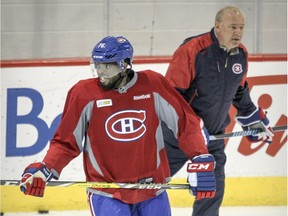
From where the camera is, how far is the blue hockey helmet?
3.37m

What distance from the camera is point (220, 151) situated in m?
4.50

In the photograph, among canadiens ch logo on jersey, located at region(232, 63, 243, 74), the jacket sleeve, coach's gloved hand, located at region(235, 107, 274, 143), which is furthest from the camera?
coach's gloved hand, located at region(235, 107, 274, 143)

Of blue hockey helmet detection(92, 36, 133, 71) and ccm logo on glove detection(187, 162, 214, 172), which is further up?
blue hockey helmet detection(92, 36, 133, 71)

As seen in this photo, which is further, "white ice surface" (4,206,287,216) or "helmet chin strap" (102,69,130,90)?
"white ice surface" (4,206,287,216)

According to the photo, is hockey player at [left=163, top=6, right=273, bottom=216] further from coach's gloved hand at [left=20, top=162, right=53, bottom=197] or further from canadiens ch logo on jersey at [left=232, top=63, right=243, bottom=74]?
coach's gloved hand at [left=20, top=162, right=53, bottom=197]

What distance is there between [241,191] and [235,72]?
143 cm

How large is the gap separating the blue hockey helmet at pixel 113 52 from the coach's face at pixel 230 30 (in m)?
0.94

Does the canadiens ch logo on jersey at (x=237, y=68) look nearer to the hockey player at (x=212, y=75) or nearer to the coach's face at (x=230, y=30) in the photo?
the hockey player at (x=212, y=75)

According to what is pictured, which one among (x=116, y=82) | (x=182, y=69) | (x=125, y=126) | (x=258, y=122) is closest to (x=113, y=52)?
(x=116, y=82)

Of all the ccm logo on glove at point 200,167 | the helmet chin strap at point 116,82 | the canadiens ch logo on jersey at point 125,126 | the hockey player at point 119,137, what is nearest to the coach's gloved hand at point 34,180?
the hockey player at point 119,137

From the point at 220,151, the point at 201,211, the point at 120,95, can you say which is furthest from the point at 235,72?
the point at 120,95

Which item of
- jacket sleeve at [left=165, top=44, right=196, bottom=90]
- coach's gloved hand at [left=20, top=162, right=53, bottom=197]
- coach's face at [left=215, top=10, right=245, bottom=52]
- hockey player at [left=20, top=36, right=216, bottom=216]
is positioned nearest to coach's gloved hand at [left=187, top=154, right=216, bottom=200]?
hockey player at [left=20, top=36, right=216, bottom=216]

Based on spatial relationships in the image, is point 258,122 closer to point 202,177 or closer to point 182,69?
point 182,69

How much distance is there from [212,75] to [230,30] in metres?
0.25
